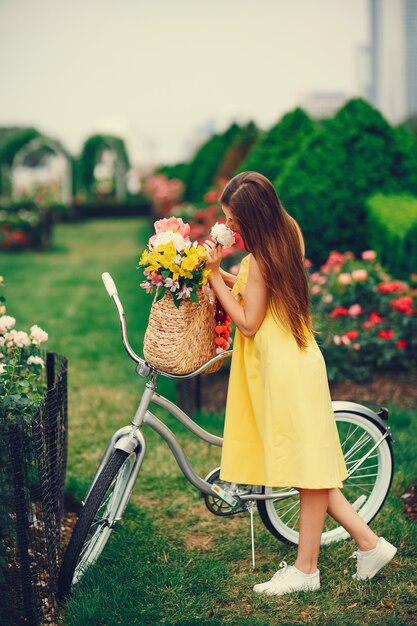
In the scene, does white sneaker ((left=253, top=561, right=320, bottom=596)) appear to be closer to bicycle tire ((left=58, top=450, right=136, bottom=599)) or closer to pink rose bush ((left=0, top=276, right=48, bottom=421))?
bicycle tire ((left=58, top=450, right=136, bottom=599))

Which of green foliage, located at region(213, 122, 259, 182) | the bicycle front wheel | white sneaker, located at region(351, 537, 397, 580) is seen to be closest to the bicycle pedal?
the bicycle front wheel

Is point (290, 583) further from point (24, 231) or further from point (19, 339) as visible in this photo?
point (24, 231)

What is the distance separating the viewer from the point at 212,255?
2719 mm

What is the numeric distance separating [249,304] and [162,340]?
344 mm

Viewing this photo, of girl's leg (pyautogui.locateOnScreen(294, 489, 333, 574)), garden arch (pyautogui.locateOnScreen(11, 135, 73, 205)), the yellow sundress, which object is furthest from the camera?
garden arch (pyautogui.locateOnScreen(11, 135, 73, 205))

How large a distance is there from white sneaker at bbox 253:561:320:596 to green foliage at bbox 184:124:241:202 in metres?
11.8

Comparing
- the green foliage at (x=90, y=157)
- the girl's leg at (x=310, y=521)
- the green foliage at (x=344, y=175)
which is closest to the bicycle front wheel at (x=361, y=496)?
the girl's leg at (x=310, y=521)

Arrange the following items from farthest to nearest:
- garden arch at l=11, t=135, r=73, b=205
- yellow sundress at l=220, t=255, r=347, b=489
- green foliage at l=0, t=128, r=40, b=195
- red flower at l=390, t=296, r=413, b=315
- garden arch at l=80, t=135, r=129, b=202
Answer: garden arch at l=80, t=135, r=129, b=202 → garden arch at l=11, t=135, r=73, b=205 → green foliage at l=0, t=128, r=40, b=195 → red flower at l=390, t=296, r=413, b=315 → yellow sundress at l=220, t=255, r=347, b=489

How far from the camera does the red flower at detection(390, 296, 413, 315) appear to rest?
523 cm

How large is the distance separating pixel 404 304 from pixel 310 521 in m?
2.66

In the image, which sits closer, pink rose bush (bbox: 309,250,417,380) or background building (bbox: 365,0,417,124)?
pink rose bush (bbox: 309,250,417,380)

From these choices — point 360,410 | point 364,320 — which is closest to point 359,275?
point 364,320

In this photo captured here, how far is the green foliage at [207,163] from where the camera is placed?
14.7 meters

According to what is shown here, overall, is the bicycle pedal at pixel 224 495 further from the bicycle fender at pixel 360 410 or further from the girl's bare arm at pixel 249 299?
the girl's bare arm at pixel 249 299
